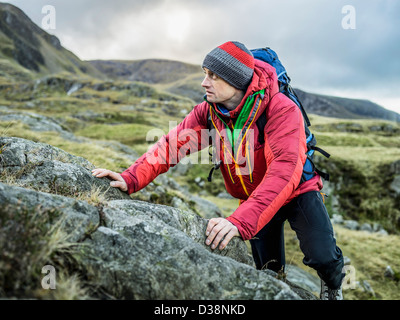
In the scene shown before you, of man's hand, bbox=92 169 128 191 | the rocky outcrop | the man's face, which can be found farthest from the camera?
the man's face

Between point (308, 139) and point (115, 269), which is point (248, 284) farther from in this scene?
point (308, 139)

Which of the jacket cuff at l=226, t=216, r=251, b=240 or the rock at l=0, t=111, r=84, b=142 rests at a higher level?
the rock at l=0, t=111, r=84, b=142

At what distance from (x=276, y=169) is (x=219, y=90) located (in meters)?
1.73

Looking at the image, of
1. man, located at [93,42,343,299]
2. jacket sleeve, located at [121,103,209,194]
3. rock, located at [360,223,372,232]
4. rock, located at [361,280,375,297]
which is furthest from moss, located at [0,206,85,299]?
rock, located at [360,223,372,232]

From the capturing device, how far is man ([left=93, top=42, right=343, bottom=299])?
3.81 m

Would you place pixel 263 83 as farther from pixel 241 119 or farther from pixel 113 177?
pixel 113 177

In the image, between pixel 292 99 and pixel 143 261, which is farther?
pixel 292 99

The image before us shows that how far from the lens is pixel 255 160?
4617mm

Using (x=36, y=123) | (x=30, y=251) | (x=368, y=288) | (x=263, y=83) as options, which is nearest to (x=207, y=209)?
(x=368, y=288)

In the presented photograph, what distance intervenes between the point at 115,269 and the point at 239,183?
10.3ft

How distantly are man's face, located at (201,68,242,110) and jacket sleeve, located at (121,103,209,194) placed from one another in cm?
71

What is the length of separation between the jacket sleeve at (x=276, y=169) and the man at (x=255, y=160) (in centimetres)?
1

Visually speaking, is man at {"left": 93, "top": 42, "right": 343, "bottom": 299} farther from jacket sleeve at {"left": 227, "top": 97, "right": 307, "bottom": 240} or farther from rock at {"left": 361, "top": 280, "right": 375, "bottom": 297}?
rock at {"left": 361, "top": 280, "right": 375, "bottom": 297}

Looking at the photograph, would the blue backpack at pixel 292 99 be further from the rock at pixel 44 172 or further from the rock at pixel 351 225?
the rock at pixel 351 225
